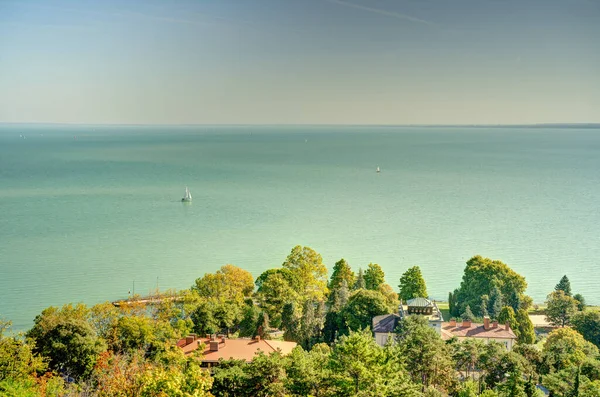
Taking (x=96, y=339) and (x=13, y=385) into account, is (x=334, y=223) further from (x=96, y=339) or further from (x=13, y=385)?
(x=13, y=385)

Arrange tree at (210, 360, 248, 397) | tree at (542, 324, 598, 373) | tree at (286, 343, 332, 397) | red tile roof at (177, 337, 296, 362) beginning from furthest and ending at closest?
red tile roof at (177, 337, 296, 362) → tree at (542, 324, 598, 373) → tree at (210, 360, 248, 397) → tree at (286, 343, 332, 397)

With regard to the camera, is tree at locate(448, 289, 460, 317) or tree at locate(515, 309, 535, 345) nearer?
tree at locate(515, 309, 535, 345)

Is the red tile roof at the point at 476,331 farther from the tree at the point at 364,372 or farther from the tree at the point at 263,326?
the tree at the point at 364,372

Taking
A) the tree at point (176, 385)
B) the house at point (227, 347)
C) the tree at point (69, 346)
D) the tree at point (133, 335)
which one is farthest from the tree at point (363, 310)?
the tree at point (176, 385)

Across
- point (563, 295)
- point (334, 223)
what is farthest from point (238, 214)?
point (563, 295)

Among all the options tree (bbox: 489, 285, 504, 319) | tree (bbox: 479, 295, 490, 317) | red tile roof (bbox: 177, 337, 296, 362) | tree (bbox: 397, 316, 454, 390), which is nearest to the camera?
tree (bbox: 397, 316, 454, 390)

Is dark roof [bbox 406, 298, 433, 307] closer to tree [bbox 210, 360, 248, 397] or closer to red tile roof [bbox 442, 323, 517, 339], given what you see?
red tile roof [bbox 442, 323, 517, 339]

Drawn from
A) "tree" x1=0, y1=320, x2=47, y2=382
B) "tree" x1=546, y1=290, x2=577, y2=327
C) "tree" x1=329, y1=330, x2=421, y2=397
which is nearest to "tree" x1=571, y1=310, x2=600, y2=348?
"tree" x1=546, y1=290, x2=577, y2=327
